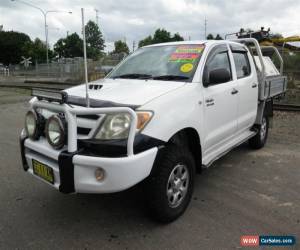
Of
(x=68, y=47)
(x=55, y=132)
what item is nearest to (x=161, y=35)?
(x=68, y=47)

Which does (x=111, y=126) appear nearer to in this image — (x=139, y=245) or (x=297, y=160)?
(x=139, y=245)

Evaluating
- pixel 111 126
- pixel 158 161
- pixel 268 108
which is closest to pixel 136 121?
pixel 111 126

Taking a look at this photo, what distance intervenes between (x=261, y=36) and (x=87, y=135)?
1160 cm

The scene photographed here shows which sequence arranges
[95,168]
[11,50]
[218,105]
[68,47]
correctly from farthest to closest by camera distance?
[68,47], [11,50], [218,105], [95,168]

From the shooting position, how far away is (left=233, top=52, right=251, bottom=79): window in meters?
4.73

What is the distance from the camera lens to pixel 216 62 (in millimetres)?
4184

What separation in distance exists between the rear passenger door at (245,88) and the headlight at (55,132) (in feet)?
8.76

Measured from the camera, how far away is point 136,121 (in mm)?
2656

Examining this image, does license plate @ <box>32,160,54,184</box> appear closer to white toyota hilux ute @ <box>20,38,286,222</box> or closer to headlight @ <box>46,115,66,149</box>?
white toyota hilux ute @ <box>20,38,286,222</box>

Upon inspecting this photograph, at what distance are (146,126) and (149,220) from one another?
1.06m

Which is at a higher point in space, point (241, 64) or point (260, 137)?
point (241, 64)

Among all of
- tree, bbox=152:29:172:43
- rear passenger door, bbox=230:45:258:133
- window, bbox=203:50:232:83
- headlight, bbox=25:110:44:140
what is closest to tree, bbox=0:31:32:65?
tree, bbox=152:29:172:43

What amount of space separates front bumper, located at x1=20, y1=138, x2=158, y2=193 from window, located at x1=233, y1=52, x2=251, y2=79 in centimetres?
249

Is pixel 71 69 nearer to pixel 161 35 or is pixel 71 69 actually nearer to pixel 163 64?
pixel 163 64
